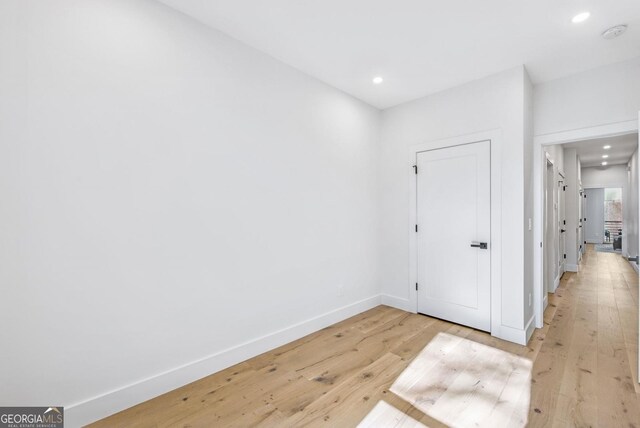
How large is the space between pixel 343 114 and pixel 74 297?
3.08 meters

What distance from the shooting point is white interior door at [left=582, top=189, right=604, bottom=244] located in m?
11.0

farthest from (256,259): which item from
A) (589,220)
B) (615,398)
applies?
(589,220)

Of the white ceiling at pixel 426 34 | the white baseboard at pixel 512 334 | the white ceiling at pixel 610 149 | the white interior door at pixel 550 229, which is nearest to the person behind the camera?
the white ceiling at pixel 426 34

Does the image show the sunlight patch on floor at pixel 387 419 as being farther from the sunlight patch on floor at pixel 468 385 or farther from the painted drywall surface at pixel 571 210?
the painted drywall surface at pixel 571 210

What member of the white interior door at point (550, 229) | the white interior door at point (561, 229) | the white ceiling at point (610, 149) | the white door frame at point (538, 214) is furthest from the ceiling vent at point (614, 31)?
the white interior door at point (561, 229)

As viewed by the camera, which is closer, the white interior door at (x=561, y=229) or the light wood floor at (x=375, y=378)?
the light wood floor at (x=375, y=378)

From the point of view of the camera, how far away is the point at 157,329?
6.78 ft

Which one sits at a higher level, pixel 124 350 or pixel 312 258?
pixel 312 258

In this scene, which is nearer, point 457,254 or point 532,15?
point 532,15

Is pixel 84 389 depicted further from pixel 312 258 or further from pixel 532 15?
pixel 532 15

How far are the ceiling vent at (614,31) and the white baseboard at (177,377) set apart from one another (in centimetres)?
362

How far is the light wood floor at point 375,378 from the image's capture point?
185 cm

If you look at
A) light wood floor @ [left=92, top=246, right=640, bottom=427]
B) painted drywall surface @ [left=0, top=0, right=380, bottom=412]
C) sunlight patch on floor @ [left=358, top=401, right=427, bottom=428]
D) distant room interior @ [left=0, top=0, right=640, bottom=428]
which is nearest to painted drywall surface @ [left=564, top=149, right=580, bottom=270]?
distant room interior @ [left=0, top=0, right=640, bottom=428]

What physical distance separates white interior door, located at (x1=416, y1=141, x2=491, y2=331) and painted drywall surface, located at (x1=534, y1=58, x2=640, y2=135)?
83 cm
